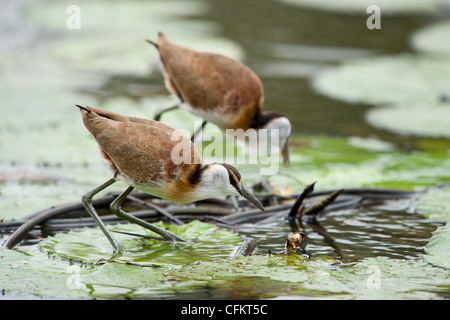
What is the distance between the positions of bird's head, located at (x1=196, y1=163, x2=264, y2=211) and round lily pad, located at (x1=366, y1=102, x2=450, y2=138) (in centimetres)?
396

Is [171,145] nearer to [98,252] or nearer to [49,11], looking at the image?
[98,252]

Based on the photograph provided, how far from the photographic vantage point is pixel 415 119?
8.83 metres

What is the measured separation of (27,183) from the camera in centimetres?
668

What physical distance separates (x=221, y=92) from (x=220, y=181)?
223 centimetres

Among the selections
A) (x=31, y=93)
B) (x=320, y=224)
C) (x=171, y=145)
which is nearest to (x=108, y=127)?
(x=171, y=145)

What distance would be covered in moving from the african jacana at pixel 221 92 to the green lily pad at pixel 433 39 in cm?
567

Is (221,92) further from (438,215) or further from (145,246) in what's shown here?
(438,215)

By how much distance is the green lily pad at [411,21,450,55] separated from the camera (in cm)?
1198

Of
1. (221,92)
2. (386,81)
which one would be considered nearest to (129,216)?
(221,92)

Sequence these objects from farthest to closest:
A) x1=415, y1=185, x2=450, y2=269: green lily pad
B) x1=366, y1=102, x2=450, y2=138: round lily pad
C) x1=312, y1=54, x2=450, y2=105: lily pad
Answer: x1=312, y1=54, x2=450, y2=105: lily pad → x1=366, y1=102, x2=450, y2=138: round lily pad → x1=415, y1=185, x2=450, y2=269: green lily pad

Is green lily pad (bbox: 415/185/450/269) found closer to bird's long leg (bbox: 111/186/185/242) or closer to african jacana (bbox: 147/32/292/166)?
african jacana (bbox: 147/32/292/166)

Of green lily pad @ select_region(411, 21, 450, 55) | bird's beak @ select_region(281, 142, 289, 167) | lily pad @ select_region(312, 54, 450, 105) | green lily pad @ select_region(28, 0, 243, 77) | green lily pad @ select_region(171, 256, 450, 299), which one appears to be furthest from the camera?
green lily pad @ select_region(411, 21, 450, 55)

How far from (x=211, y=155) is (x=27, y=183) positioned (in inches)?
80.8

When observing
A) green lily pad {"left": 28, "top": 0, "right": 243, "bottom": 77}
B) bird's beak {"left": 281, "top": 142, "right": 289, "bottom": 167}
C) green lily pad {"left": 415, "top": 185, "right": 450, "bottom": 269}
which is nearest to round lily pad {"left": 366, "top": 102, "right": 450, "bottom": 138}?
bird's beak {"left": 281, "top": 142, "right": 289, "bottom": 167}
